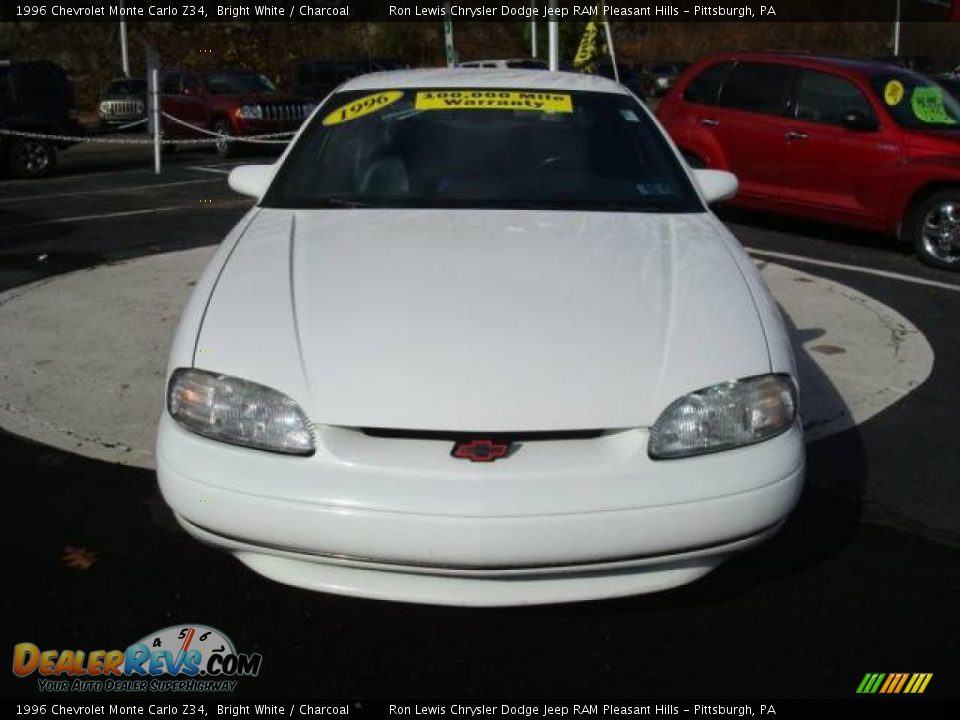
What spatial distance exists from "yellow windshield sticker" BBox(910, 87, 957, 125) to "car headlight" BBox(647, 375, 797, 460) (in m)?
7.10

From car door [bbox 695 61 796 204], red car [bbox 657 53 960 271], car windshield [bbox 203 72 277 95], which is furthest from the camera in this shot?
car windshield [bbox 203 72 277 95]

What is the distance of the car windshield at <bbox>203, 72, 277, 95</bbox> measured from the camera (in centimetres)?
1959

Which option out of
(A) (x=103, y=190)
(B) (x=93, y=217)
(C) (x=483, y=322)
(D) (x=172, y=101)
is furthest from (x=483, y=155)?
(D) (x=172, y=101)

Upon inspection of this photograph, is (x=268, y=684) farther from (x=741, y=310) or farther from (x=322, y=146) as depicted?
(x=322, y=146)

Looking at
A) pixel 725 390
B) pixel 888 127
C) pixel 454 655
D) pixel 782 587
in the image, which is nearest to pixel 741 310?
pixel 725 390

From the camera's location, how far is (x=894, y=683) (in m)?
2.75

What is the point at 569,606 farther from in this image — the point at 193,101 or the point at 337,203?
the point at 193,101

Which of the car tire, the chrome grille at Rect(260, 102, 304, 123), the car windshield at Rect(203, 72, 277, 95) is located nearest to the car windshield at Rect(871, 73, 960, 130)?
the car tire

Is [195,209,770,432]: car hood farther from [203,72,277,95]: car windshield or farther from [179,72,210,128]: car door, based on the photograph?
[203,72,277,95]: car windshield

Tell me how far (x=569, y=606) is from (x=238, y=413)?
1099mm

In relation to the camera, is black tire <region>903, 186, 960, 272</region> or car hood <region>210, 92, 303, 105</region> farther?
car hood <region>210, 92, 303, 105</region>

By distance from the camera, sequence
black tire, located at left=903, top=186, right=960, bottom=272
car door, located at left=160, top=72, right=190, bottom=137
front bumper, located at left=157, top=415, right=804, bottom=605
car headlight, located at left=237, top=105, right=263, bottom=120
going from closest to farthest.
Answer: front bumper, located at left=157, top=415, right=804, bottom=605
black tire, located at left=903, top=186, right=960, bottom=272
car headlight, located at left=237, top=105, right=263, bottom=120
car door, located at left=160, top=72, right=190, bottom=137

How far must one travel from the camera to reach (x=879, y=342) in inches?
236

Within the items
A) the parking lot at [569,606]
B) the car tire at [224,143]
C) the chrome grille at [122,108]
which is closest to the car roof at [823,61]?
the parking lot at [569,606]
